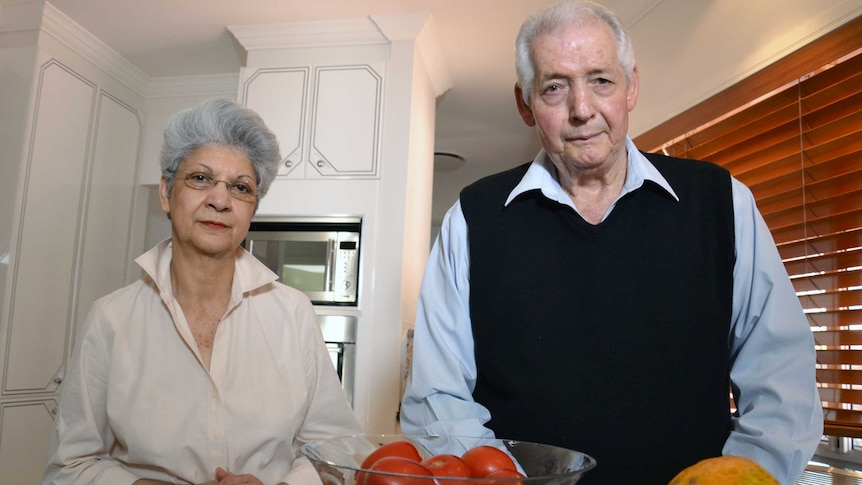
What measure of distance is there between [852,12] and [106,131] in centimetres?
366

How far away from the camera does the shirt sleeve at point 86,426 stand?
107 centimetres

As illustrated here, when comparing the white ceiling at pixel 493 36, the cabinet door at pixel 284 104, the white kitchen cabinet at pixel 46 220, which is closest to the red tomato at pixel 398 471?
the white ceiling at pixel 493 36

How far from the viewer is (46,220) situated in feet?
11.0

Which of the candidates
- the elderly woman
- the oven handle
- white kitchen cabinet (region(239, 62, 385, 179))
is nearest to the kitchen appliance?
the oven handle

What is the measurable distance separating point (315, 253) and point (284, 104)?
0.82 metres

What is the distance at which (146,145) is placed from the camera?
409 cm

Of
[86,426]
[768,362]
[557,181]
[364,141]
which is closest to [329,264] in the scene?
[364,141]

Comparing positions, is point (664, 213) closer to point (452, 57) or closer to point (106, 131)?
point (452, 57)

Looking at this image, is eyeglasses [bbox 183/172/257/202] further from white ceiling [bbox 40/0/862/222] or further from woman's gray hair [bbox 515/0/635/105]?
white ceiling [bbox 40/0/862/222]

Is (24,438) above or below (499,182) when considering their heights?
below

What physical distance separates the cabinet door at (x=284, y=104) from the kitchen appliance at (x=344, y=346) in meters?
0.79

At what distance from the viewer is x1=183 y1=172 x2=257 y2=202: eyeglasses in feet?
3.97

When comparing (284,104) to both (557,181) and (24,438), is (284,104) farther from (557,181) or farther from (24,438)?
(557,181)

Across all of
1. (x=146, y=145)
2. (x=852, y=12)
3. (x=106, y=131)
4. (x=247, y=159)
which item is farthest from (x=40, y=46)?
(x=852, y=12)
